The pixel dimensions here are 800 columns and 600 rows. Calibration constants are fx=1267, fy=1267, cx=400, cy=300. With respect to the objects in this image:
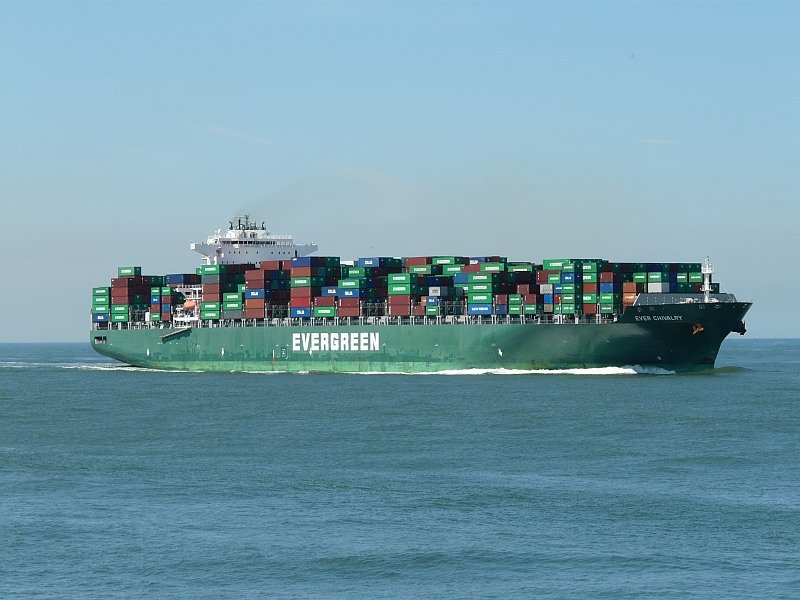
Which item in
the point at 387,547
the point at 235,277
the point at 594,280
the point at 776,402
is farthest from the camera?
the point at 235,277

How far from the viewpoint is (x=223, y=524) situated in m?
34.2

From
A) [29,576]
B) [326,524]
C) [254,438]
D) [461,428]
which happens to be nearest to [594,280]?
[461,428]

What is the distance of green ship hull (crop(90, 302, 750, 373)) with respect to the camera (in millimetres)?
81125

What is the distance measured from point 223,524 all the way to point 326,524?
277 centimetres

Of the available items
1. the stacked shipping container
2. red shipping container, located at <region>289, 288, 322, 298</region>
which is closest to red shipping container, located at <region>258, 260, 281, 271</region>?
the stacked shipping container

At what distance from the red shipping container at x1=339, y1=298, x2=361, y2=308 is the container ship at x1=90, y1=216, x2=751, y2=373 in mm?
144

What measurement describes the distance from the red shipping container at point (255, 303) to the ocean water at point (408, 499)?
1226 inches

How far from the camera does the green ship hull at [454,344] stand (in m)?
81.1

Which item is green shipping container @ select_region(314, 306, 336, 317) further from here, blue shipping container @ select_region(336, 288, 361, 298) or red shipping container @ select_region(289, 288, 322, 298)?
red shipping container @ select_region(289, 288, 322, 298)

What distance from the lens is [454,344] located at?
292ft

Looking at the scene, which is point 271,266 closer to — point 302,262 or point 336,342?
point 302,262

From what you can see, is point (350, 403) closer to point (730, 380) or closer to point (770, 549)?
point (730, 380)

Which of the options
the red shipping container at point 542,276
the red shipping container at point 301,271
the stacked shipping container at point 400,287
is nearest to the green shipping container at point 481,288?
the stacked shipping container at point 400,287

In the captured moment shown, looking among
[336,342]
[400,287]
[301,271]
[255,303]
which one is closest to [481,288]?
[400,287]
